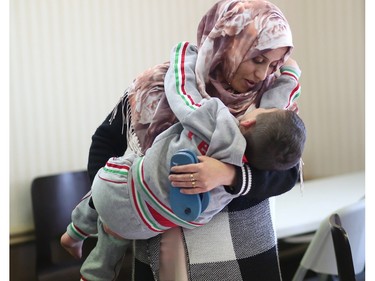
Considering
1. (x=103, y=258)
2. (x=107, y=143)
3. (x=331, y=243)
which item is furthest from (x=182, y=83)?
(x=331, y=243)

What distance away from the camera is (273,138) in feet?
2.90

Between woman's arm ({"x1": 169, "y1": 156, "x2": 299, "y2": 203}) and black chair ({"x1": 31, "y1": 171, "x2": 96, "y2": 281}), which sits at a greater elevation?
woman's arm ({"x1": 169, "y1": 156, "x2": 299, "y2": 203})

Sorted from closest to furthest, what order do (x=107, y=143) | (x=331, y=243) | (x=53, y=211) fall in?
(x=107, y=143)
(x=331, y=243)
(x=53, y=211)

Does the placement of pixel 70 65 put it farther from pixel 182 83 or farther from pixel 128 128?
pixel 182 83

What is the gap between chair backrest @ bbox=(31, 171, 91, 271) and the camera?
2365 mm

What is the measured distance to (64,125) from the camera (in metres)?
2.48

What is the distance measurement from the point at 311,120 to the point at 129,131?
2.27m

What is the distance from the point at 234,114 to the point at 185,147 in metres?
0.14

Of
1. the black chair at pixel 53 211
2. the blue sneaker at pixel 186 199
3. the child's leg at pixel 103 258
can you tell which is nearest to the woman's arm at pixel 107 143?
the child's leg at pixel 103 258

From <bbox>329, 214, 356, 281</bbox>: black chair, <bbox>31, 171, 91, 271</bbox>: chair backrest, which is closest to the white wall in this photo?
<bbox>31, 171, 91, 271</bbox>: chair backrest

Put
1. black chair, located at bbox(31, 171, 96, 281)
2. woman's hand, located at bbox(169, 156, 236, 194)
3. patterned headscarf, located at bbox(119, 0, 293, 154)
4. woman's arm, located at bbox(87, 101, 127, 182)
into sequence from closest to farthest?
woman's hand, located at bbox(169, 156, 236, 194), patterned headscarf, located at bbox(119, 0, 293, 154), woman's arm, located at bbox(87, 101, 127, 182), black chair, located at bbox(31, 171, 96, 281)

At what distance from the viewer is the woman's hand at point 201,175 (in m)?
0.87

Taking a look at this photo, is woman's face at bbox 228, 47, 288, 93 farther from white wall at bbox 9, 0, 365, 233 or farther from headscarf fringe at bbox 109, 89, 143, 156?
white wall at bbox 9, 0, 365, 233

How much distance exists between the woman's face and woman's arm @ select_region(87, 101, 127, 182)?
26 cm
